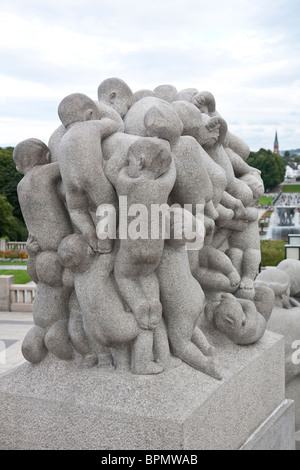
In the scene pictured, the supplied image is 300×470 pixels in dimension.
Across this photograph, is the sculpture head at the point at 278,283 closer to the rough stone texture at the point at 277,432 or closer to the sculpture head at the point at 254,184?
the sculpture head at the point at 254,184

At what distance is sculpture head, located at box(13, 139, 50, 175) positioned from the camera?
391 cm

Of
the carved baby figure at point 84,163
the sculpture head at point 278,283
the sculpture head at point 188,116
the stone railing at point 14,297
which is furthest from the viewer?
the stone railing at point 14,297

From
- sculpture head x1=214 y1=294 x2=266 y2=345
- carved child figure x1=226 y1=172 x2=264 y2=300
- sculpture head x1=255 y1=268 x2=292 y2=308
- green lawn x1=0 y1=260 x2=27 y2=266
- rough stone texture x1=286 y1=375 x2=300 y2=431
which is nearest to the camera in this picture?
sculpture head x1=214 y1=294 x2=266 y2=345

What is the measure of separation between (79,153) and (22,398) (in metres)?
1.88

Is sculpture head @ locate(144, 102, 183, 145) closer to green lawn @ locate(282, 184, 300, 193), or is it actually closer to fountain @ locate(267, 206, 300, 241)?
fountain @ locate(267, 206, 300, 241)

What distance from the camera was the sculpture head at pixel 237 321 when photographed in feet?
14.4

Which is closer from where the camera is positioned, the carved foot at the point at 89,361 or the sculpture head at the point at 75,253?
the sculpture head at the point at 75,253

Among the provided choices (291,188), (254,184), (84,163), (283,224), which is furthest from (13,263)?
(291,188)

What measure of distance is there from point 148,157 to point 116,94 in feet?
3.67

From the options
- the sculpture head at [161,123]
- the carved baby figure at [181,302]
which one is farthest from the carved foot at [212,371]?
the sculpture head at [161,123]

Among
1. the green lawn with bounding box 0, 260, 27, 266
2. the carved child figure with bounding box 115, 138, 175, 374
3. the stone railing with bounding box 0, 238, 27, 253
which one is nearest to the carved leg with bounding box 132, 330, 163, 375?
the carved child figure with bounding box 115, 138, 175, 374

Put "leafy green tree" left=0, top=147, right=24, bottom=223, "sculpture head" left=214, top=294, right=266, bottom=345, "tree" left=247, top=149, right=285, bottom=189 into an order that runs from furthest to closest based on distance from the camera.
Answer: "tree" left=247, top=149, right=285, bottom=189
"leafy green tree" left=0, top=147, right=24, bottom=223
"sculpture head" left=214, top=294, right=266, bottom=345

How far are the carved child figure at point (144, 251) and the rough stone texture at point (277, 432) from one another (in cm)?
124

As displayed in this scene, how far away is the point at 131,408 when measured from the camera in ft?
11.3
